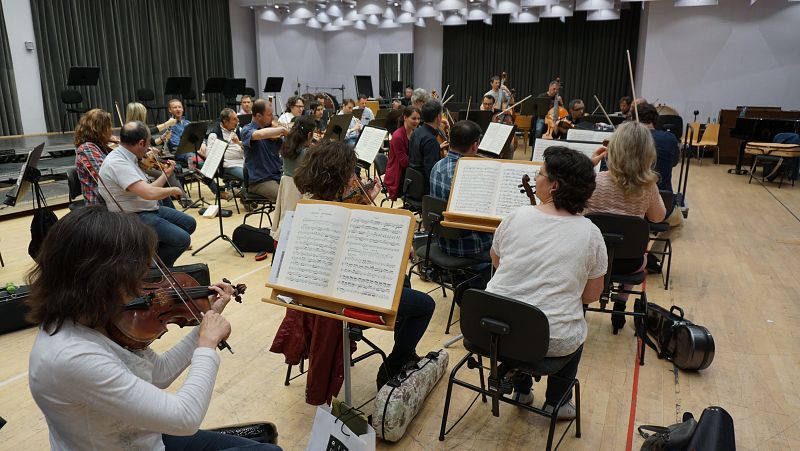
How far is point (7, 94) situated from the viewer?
9.82 meters

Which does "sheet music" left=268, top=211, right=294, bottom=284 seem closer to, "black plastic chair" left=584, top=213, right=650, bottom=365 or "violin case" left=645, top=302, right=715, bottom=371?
"black plastic chair" left=584, top=213, right=650, bottom=365

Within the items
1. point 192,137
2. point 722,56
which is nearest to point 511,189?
point 192,137

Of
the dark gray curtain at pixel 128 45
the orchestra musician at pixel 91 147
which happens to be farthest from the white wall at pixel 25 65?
the orchestra musician at pixel 91 147

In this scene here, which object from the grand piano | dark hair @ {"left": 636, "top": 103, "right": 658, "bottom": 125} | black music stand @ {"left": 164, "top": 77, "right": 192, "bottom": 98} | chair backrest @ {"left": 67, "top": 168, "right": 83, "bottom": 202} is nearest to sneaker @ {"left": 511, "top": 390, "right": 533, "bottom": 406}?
dark hair @ {"left": 636, "top": 103, "right": 658, "bottom": 125}

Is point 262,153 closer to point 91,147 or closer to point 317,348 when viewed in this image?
point 91,147

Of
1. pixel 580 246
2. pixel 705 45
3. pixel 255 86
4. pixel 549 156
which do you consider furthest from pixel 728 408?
pixel 255 86

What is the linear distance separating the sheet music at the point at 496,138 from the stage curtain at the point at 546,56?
10.5m

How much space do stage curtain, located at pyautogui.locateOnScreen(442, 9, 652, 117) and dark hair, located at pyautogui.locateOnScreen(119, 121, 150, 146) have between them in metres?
13.4

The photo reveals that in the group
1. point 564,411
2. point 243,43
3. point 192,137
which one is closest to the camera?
point 564,411

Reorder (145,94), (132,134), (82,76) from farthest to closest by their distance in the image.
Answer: (145,94) < (82,76) < (132,134)

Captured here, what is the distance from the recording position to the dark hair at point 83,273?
1.21m

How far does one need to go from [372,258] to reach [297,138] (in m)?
2.55

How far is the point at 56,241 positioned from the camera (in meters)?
1.22

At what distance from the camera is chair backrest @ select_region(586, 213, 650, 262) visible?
2879 mm
